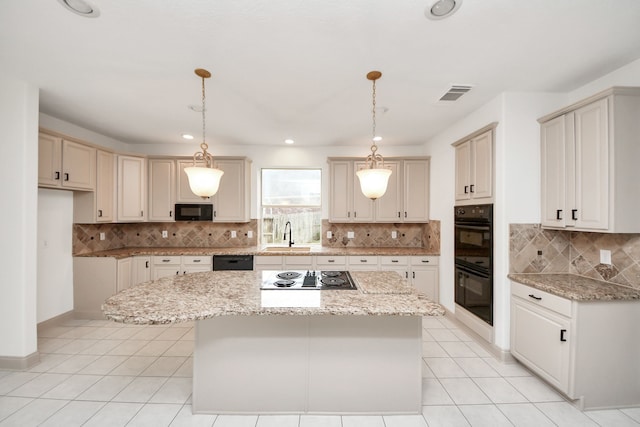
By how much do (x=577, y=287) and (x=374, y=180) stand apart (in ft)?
5.96

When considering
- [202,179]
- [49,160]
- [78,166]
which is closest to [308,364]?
[202,179]

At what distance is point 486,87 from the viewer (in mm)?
2529

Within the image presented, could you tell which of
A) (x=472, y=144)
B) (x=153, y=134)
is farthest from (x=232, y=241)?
(x=472, y=144)

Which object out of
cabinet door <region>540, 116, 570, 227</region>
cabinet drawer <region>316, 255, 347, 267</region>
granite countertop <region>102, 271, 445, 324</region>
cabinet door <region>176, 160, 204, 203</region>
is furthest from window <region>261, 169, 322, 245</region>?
cabinet door <region>540, 116, 570, 227</region>

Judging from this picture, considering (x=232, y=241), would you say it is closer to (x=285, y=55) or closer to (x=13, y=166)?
(x=13, y=166)

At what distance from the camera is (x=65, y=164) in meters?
3.15

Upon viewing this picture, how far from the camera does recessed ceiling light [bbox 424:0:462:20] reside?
1511mm

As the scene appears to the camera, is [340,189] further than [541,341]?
Yes

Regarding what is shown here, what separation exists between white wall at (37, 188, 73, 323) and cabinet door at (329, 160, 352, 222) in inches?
141

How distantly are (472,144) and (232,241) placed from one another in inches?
148

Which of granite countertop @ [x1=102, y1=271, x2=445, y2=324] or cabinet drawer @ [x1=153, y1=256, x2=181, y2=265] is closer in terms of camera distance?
granite countertop @ [x1=102, y1=271, x2=445, y2=324]

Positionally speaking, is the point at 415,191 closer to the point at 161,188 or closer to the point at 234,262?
the point at 234,262

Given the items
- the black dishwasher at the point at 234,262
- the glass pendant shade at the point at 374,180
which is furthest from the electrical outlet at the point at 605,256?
the black dishwasher at the point at 234,262

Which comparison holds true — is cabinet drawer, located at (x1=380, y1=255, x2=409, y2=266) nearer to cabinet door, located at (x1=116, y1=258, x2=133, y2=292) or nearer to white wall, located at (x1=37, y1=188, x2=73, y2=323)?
cabinet door, located at (x1=116, y1=258, x2=133, y2=292)
